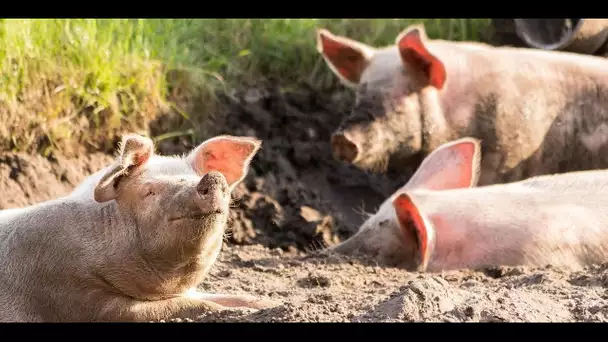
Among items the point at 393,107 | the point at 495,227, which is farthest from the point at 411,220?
the point at 393,107

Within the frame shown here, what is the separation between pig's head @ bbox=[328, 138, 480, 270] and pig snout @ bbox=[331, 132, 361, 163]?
0.72 metres

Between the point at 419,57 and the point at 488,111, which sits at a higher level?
the point at 419,57

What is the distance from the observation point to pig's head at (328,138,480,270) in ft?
17.5

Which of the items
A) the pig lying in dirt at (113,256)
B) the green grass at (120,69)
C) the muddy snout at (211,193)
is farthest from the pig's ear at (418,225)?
the green grass at (120,69)

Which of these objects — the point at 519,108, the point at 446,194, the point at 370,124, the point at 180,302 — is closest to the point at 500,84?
the point at 519,108

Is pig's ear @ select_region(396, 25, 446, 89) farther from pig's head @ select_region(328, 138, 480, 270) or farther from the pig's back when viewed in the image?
the pig's back

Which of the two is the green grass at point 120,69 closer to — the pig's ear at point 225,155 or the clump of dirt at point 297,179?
the clump of dirt at point 297,179

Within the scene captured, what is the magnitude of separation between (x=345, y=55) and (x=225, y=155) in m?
2.83

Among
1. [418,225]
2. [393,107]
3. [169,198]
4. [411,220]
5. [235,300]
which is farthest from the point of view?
[393,107]

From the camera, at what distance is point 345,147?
6668 millimetres

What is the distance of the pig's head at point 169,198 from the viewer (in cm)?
386

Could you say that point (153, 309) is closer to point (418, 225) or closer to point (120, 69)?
point (418, 225)

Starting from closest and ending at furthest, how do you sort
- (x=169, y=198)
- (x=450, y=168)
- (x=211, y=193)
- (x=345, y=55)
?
1. (x=211, y=193)
2. (x=169, y=198)
3. (x=450, y=168)
4. (x=345, y=55)
